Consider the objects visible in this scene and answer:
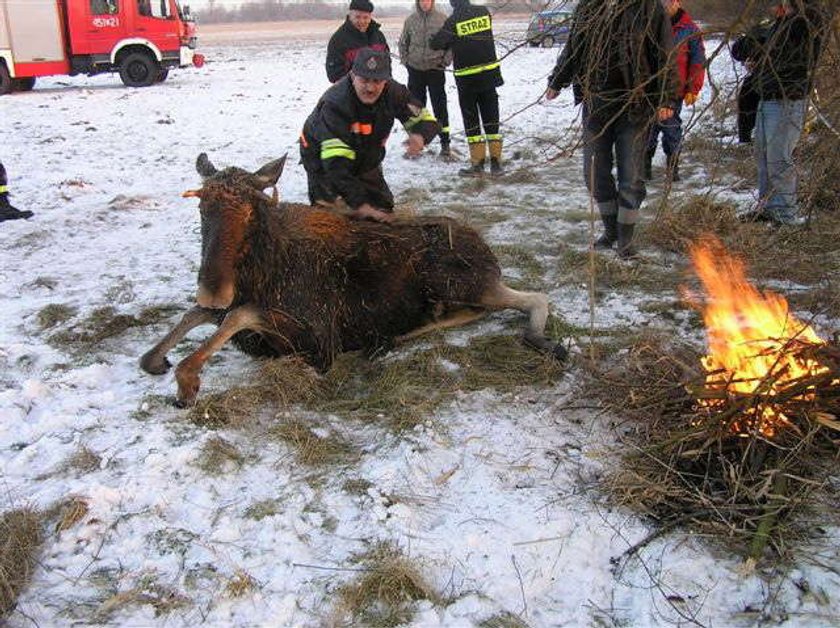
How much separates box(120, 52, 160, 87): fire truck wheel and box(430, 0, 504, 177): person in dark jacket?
12.8 m

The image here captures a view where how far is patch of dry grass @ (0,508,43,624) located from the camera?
2.47m

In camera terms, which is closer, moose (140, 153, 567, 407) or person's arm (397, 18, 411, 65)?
moose (140, 153, 567, 407)

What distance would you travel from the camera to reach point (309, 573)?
8.56 ft

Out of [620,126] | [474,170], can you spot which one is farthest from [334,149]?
[474,170]

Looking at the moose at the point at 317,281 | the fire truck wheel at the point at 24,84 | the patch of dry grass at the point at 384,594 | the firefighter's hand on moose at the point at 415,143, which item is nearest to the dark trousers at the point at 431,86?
the firefighter's hand on moose at the point at 415,143

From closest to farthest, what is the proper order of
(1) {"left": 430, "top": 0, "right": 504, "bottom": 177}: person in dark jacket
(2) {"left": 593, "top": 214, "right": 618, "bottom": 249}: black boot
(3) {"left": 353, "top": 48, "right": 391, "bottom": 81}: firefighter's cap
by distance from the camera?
(3) {"left": 353, "top": 48, "right": 391, "bottom": 81}: firefighter's cap < (2) {"left": 593, "top": 214, "right": 618, "bottom": 249}: black boot < (1) {"left": 430, "top": 0, "right": 504, "bottom": 177}: person in dark jacket

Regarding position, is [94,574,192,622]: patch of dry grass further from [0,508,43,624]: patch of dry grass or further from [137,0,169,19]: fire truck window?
[137,0,169,19]: fire truck window

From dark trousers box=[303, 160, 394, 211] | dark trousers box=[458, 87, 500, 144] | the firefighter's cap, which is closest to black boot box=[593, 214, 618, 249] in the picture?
dark trousers box=[303, 160, 394, 211]

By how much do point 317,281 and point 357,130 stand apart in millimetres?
1543

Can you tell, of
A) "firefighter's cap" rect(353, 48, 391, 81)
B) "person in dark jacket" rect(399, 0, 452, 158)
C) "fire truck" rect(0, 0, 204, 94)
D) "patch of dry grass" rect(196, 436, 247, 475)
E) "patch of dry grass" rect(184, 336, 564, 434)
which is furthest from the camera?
"fire truck" rect(0, 0, 204, 94)

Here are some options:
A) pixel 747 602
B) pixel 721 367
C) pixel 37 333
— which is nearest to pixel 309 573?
pixel 747 602

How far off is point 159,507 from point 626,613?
198 cm

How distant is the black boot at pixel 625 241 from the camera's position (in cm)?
562

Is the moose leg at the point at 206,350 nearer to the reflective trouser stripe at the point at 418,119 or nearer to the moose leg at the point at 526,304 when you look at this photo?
the moose leg at the point at 526,304
